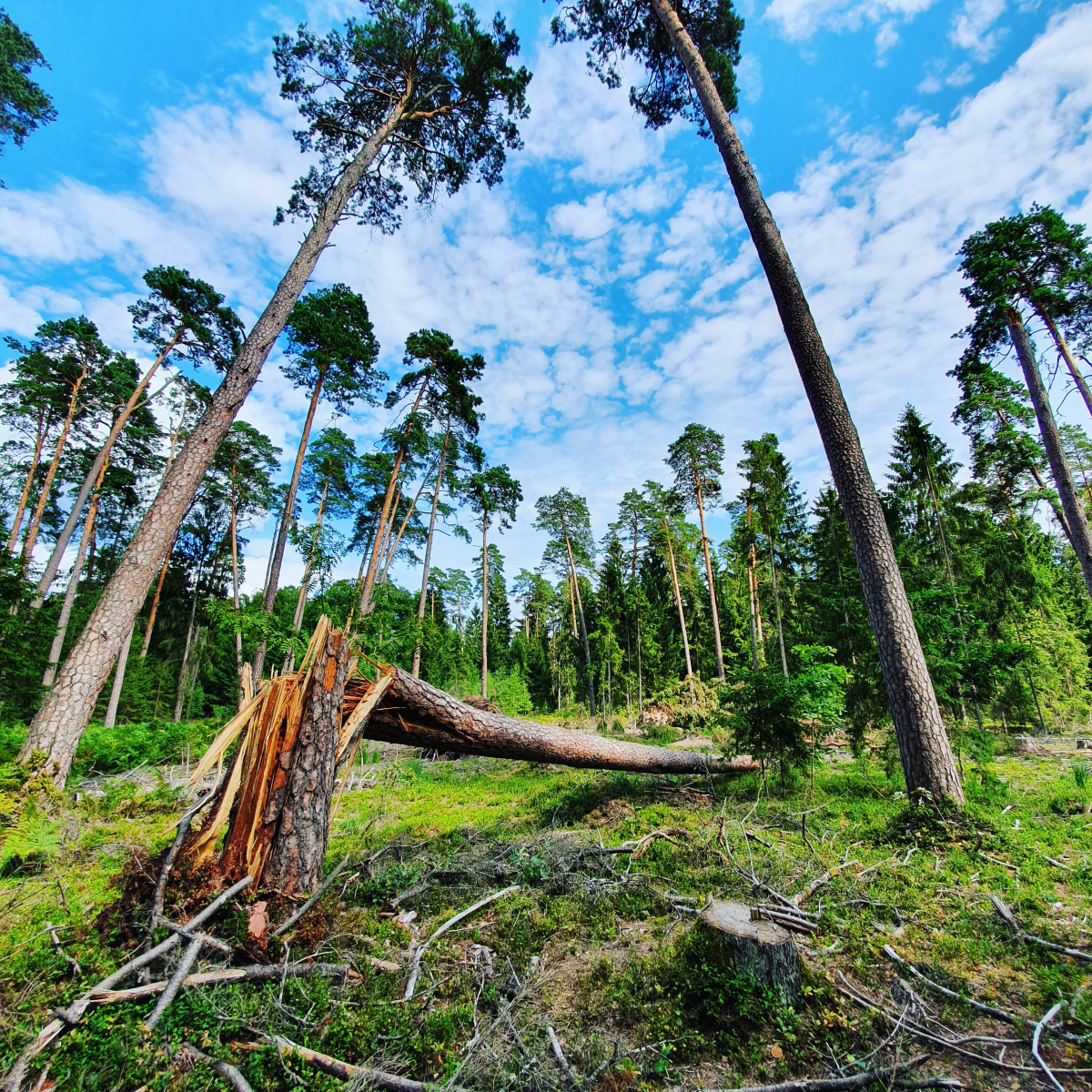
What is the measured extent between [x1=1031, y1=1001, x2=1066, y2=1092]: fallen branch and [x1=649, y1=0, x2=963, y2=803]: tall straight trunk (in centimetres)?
259

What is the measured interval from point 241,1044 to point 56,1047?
648mm

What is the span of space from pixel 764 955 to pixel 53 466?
80.4ft

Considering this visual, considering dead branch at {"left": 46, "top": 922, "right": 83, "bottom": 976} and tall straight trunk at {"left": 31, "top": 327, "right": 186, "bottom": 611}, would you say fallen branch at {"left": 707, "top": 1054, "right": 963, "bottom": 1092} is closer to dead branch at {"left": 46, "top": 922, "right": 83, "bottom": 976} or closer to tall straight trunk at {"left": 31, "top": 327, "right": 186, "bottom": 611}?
dead branch at {"left": 46, "top": 922, "right": 83, "bottom": 976}

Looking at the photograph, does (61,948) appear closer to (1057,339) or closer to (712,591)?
(1057,339)

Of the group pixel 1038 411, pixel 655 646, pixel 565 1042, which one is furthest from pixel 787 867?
pixel 655 646

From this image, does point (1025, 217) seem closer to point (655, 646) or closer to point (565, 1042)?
point (565, 1042)

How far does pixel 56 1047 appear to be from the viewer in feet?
5.67

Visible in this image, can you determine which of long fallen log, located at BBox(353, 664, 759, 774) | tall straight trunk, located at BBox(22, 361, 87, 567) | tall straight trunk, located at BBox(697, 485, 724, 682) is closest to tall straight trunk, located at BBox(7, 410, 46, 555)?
tall straight trunk, located at BBox(22, 361, 87, 567)

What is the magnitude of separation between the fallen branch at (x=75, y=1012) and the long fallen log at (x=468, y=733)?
1616 mm

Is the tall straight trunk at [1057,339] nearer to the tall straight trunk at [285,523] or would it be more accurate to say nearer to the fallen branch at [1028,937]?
the fallen branch at [1028,937]

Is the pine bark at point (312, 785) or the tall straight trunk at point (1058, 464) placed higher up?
the tall straight trunk at point (1058, 464)

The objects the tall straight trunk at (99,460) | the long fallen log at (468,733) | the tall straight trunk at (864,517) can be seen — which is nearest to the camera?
the long fallen log at (468,733)

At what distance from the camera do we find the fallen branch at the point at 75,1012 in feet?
5.24

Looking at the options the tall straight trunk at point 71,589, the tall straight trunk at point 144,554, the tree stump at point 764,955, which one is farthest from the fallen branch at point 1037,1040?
the tall straight trunk at point 71,589
